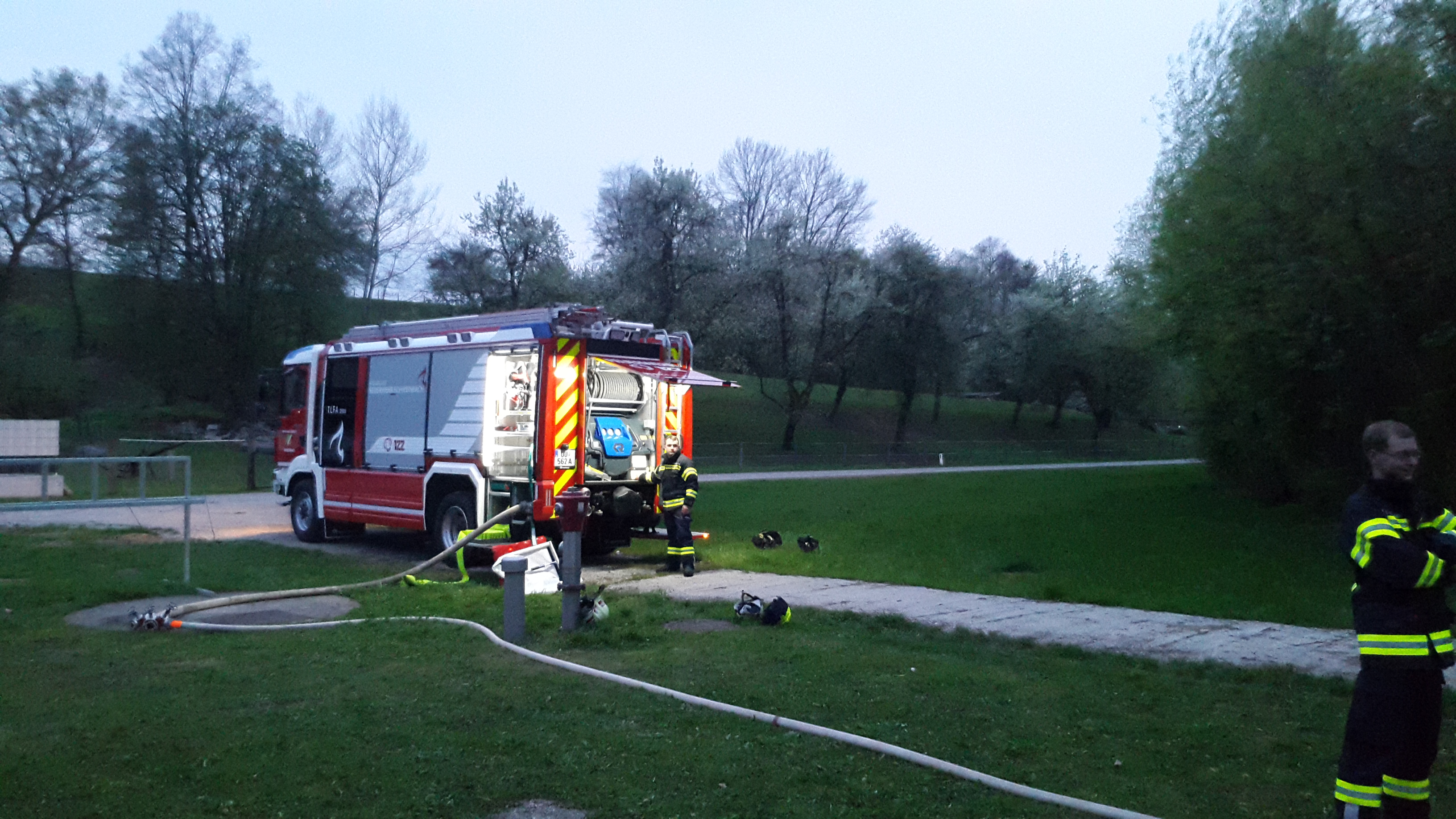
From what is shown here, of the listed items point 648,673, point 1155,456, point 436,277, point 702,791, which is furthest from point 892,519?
point 1155,456

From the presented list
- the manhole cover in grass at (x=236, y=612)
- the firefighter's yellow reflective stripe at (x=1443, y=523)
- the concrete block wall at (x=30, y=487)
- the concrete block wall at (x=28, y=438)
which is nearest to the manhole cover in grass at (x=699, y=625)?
the manhole cover in grass at (x=236, y=612)

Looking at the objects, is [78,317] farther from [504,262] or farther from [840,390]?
[840,390]

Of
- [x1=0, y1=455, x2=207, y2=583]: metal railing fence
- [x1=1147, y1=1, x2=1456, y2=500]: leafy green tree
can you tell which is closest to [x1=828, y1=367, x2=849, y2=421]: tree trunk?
[x1=1147, y1=1, x2=1456, y2=500]: leafy green tree

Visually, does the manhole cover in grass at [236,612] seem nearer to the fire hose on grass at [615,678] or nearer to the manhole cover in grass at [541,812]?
the fire hose on grass at [615,678]

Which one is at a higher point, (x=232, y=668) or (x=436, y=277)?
(x=436, y=277)

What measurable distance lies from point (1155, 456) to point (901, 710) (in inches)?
1983

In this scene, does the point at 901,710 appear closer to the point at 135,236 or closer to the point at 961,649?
the point at 961,649

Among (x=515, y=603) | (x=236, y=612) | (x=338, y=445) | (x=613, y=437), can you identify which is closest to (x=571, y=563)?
(x=515, y=603)

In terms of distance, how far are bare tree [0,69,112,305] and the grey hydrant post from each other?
3170 cm

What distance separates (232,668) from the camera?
6926mm

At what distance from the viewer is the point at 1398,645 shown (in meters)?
3.83

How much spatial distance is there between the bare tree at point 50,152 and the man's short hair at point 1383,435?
3676cm

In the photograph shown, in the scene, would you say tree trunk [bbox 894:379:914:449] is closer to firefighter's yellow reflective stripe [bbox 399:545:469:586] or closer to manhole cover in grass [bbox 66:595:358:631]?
firefighter's yellow reflective stripe [bbox 399:545:469:586]

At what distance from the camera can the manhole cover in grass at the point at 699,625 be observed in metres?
8.53
